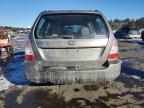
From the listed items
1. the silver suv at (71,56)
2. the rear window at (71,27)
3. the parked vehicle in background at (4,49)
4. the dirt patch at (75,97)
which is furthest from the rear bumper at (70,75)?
the parked vehicle in background at (4,49)

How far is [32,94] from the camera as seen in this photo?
6.14m

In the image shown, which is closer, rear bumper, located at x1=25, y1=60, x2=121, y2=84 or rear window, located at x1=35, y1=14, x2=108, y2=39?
rear bumper, located at x1=25, y1=60, x2=121, y2=84

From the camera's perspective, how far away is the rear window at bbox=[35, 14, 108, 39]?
20.1 feet

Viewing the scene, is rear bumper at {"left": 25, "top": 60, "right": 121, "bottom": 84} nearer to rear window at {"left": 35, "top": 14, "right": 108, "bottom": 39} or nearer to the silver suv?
the silver suv

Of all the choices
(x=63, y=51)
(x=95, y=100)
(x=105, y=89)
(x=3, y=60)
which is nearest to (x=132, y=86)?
(x=105, y=89)

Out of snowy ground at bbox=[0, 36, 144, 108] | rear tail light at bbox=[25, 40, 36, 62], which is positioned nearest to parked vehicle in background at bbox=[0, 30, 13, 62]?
snowy ground at bbox=[0, 36, 144, 108]

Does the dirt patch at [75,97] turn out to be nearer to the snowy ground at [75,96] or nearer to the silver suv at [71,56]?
the snowy ground at [75,96]

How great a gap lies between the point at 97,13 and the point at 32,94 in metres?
2.13

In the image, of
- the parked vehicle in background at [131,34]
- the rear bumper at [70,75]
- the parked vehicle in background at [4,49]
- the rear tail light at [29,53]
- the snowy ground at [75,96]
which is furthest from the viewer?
the parked vehicle in background at [131,34]

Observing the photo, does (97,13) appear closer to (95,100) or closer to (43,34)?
(43,34)

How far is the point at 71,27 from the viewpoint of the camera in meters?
6.62

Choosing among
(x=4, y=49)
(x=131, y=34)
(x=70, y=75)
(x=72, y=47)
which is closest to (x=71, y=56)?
(x=72, y=47)

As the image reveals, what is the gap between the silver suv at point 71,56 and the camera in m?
5.92

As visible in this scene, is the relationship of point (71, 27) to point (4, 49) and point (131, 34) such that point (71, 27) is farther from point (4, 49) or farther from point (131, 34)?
point (131, 34)
